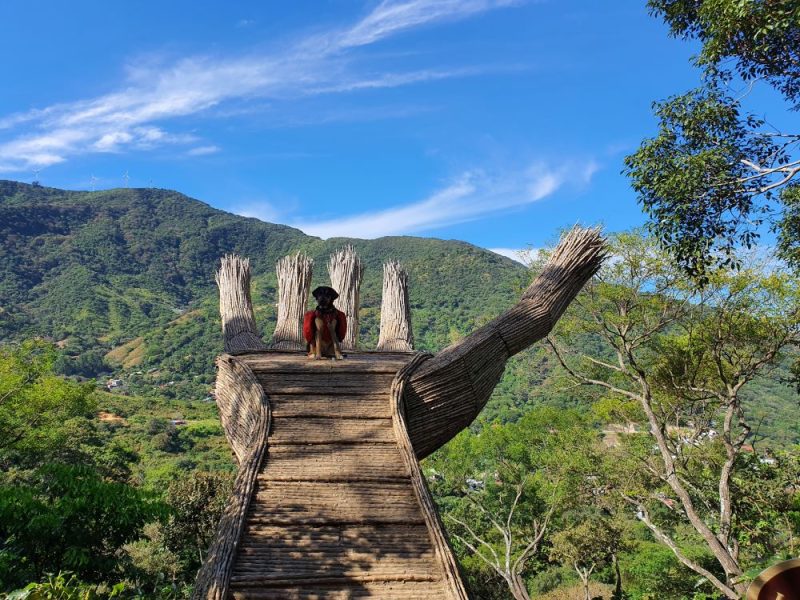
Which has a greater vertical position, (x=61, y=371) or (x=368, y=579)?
(x=368, y=579)

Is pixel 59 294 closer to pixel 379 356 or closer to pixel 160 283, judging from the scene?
pixel 160 283

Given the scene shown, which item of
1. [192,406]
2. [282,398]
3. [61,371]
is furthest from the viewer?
[61,371]

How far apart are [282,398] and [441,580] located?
1693mm

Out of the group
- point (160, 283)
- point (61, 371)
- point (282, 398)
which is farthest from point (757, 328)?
point (160, 283)

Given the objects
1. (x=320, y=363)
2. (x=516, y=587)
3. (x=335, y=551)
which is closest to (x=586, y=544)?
(x=516, y=587)

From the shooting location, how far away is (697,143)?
18.7 ft

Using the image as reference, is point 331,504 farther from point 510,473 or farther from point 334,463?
point 510,473

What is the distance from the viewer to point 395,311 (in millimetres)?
5684

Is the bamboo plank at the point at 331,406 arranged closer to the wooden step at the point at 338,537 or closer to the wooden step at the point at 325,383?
the wooden step at the point at 325,383

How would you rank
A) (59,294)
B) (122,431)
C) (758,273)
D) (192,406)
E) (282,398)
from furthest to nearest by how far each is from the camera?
1. (59,294)
2. (192,406)
3. (122,431)
4. (758,273)
5. (282,398)

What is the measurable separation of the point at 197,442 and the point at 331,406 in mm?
32203

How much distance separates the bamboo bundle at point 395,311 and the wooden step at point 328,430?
A: 1952 mm

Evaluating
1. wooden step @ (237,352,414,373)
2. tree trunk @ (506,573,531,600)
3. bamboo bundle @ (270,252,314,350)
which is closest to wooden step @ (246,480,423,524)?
wooden step @ (237,352,414,373)

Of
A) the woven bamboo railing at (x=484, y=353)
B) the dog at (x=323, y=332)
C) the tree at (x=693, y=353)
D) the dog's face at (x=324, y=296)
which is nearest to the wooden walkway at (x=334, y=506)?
the woven bamboo railing at (x=484, y=353)
